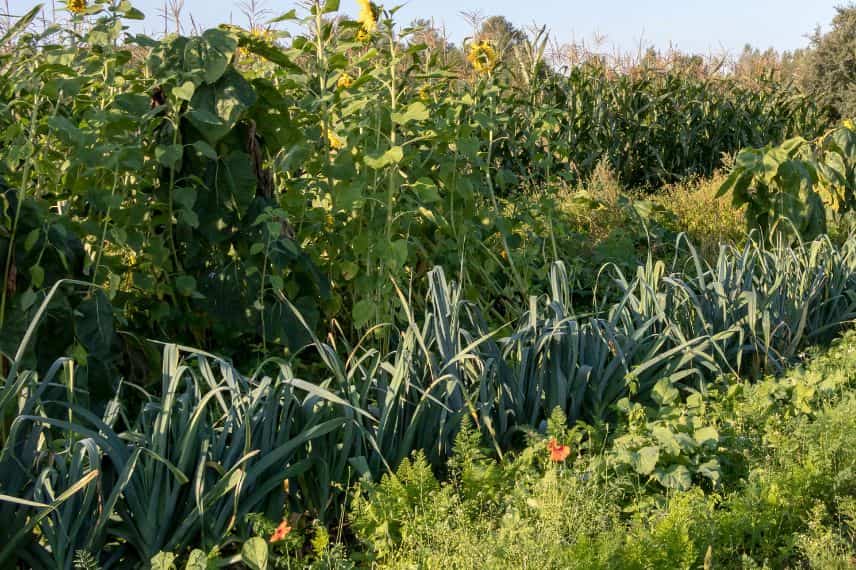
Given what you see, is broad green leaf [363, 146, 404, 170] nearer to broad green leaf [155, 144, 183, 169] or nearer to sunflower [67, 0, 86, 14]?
broad green leaf [155, 144, 183, 169]

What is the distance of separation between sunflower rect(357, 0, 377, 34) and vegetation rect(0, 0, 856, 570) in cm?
2

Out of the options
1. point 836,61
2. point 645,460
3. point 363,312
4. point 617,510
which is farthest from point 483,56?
point 836,61

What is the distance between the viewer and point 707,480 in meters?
2.88

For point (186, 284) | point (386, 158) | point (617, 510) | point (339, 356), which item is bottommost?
point (617, 510)

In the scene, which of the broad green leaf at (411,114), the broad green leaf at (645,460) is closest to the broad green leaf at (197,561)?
the broad green leaf at (645,460)

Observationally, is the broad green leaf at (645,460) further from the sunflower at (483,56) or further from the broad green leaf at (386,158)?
the sunflower at (483,56)

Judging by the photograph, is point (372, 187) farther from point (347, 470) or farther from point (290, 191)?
point (347, 470)

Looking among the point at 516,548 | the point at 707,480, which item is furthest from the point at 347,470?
the point at 707,480

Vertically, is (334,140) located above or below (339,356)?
above

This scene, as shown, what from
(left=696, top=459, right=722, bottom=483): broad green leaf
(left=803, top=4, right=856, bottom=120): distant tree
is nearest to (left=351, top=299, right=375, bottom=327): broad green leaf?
(left=696, top=459, right=722, bottom=483): broad green leaf

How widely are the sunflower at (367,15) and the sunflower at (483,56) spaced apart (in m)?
1.20

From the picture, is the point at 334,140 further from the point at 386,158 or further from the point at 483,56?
the point at 483,56

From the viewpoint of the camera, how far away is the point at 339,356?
3.69 metres

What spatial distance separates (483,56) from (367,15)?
1390mm
